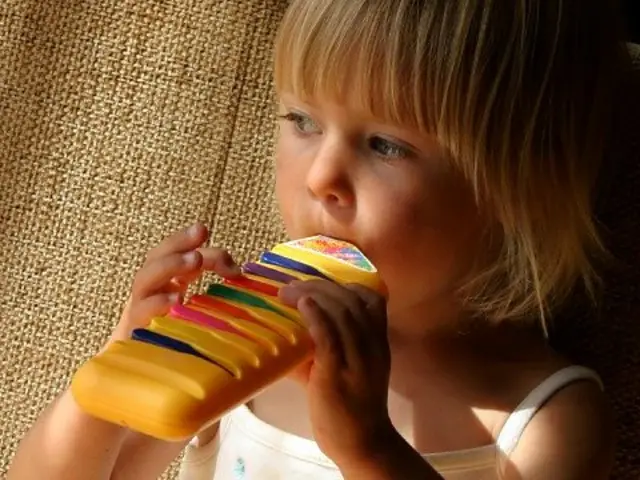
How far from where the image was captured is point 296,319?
2.28 feet

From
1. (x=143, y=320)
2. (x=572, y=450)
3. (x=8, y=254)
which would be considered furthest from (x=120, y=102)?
(x=572, y=450)

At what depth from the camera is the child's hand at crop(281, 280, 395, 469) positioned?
0.68m

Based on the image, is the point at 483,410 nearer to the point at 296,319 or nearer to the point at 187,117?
the point at 296,319

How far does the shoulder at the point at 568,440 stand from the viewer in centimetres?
83

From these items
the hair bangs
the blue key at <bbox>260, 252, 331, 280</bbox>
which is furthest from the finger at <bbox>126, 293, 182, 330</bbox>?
the hair bangs

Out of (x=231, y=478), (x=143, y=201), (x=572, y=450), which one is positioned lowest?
(x=231, y=478)

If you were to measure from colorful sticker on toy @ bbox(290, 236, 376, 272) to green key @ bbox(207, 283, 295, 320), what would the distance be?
0.22ft

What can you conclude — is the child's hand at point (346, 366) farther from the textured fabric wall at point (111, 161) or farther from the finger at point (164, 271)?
the textured fabric wall at point (111, 161)

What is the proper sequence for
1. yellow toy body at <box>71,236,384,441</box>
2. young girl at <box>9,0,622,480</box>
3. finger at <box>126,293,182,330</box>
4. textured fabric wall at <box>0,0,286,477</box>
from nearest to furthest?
yellow toy body at <box>71,236,384,441</box>
young girl at <box>9,0,622,480</box>
finger at <box>126,293,182,330</box>
textured fabric wall at <box>0,0,286,477</box>

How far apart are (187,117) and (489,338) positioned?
0.40m

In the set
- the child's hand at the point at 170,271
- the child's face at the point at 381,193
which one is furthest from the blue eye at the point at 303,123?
the child's hand at the point at 170,271

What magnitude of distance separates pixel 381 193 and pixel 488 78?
4.3 inches

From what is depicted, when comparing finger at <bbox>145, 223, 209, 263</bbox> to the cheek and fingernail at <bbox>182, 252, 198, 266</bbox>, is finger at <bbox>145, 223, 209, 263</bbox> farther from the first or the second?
the cheek

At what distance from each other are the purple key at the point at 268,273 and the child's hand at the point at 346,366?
3cm
